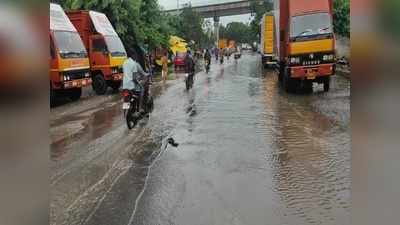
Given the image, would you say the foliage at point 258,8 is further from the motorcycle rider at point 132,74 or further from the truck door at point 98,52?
the motorcycle rider at point 132,74

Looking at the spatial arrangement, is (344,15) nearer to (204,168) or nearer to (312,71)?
(204,168)

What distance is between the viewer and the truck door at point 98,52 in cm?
1898

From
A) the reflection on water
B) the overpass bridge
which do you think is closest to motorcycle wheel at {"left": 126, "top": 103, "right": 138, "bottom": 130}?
the reflection on water

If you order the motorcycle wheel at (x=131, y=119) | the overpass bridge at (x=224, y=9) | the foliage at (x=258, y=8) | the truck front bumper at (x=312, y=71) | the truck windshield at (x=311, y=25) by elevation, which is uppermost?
the overpass bridge at (x=224, y=9)

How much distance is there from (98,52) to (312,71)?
25.6 ft

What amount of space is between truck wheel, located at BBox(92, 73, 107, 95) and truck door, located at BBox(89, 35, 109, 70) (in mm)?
337

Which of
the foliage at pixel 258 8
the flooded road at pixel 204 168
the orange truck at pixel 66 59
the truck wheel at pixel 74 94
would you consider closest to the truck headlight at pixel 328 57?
the flooded road at pixel 204 168

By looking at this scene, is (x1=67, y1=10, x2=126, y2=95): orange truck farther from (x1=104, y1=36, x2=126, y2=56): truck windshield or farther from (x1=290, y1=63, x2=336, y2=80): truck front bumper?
(x1=290, y1=63, x2=336, y2=80): truck front bumper

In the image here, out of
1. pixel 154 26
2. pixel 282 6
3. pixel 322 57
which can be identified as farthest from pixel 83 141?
pixel 154 26

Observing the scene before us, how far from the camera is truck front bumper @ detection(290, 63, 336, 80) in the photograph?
16.6m

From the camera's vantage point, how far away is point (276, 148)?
8.25 metres

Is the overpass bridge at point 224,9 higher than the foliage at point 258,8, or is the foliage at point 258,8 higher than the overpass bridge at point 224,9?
the overpass bridge at point 224,9

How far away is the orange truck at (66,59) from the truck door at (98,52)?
223 centimetres

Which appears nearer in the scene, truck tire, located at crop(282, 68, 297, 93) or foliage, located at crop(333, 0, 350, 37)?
foliage, located at crop(333, 0, 350, 37)
